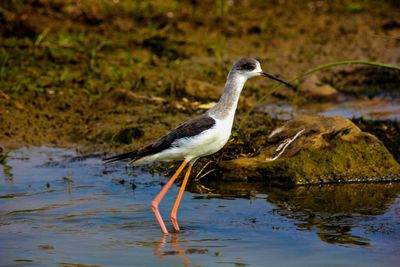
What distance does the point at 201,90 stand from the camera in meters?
10.6

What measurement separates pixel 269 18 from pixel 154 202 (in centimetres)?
720

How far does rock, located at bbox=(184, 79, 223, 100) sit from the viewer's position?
10.6m

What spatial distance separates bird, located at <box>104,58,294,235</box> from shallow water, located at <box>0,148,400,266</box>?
373mm

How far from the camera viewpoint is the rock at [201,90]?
34.8ft

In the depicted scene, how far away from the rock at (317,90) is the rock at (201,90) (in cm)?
130

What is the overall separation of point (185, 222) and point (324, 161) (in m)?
1.71

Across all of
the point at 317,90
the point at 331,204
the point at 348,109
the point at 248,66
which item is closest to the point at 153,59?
the point at 317,90

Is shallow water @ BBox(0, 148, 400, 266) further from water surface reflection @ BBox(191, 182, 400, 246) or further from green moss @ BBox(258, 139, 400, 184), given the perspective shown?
green moss @ BBox(258, 139, 400, 184)

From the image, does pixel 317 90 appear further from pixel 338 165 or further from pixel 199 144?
pixel 199 144

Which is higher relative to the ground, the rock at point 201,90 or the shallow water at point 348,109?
the rock at point 201,90

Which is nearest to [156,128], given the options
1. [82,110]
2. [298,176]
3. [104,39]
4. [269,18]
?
[82,110]

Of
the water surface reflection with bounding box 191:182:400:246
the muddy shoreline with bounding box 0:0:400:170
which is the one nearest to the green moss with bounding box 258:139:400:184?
the water surface reflection with bounding box 191:182:400:246

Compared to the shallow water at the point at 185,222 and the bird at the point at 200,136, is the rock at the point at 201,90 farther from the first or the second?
the bird at the point at 200,136

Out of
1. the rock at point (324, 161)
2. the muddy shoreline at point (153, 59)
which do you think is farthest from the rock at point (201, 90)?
the rock at point (324, 161)
